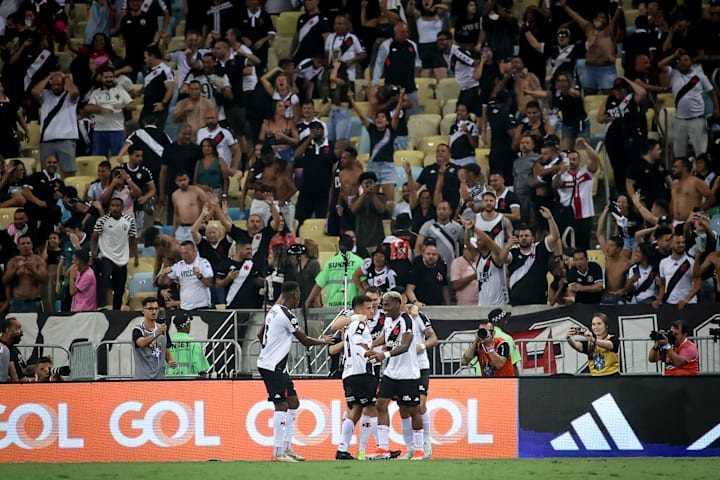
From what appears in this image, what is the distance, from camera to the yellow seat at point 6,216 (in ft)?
78.4

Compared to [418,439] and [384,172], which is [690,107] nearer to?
[384,172]

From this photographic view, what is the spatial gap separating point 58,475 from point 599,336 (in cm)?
710

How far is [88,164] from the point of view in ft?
81.2

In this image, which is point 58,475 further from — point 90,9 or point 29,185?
point 90,9

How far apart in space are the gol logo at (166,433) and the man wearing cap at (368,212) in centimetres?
511

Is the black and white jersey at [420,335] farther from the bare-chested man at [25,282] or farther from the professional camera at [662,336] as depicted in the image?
the bare-chested man at [25,282]

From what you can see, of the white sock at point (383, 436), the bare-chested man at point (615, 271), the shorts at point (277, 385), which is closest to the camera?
the shorts at point (277, 385)

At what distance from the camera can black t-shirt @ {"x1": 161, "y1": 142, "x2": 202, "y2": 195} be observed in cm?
2298

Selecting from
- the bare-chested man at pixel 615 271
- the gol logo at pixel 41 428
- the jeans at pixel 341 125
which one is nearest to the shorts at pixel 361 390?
the gol logo at pixel 41 428

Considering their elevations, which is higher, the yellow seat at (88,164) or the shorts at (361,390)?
the yellow seat at (88,164)

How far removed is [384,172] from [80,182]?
577 centimetres

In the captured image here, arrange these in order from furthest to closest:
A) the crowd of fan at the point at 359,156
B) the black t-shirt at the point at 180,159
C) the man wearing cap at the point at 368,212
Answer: the black t-shirt at the point at 180,159 → the man wearing cap at the point at 368,212 → the crowd of fan at the point at 359,156

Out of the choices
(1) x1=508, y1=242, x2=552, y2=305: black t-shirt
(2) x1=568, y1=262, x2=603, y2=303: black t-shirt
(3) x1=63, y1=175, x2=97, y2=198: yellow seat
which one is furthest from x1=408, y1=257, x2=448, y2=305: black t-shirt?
(3) x1=63, y1=175, x2=97, y2=198: yellow seat

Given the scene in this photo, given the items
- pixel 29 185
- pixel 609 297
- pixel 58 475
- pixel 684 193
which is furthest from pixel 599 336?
pixel 29 185
